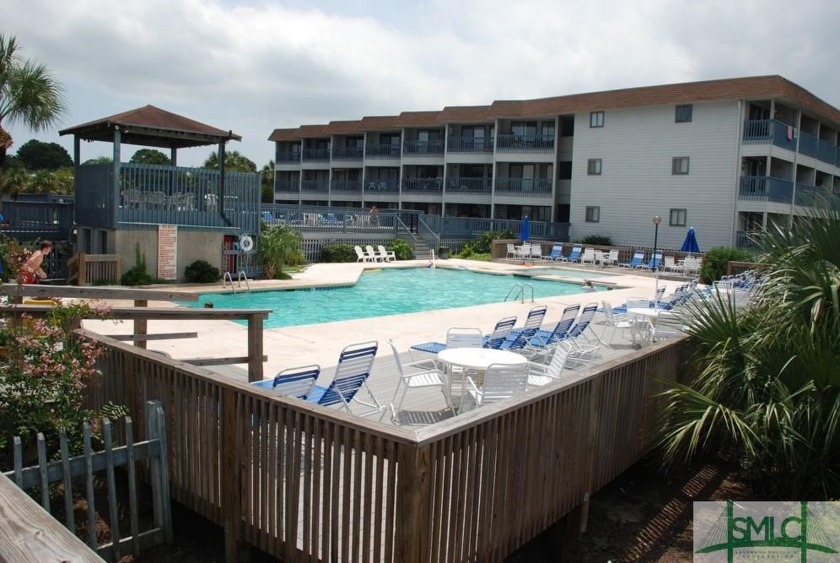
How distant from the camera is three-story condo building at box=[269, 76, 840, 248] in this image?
3678 centimetres

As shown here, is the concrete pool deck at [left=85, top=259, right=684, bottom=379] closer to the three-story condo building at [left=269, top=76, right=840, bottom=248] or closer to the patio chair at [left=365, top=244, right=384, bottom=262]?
the patio chair at [left=365, top=244, right=384, bottom=262]

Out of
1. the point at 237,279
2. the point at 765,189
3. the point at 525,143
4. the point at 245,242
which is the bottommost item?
the point at 237,279

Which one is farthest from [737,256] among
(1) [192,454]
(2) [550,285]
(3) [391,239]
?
(1) [192,454]

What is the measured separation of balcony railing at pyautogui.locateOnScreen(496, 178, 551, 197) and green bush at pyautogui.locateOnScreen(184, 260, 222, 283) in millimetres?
29634

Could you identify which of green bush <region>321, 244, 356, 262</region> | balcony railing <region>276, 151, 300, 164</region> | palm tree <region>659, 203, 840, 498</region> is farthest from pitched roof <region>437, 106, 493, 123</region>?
palm tree <region>659, 203, 840, 498</region>

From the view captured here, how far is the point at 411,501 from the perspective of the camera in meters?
3.79

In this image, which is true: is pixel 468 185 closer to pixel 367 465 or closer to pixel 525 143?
pixel 525 143

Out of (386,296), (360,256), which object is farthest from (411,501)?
(360,256)

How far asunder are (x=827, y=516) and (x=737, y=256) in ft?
80.3

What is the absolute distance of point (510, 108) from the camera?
4794 centimetres

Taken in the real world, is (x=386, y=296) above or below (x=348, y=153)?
below

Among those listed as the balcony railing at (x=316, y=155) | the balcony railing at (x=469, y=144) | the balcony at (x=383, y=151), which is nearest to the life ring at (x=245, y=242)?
the balcony railing at (x=469, y=144)

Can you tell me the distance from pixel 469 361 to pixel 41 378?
14.5ft

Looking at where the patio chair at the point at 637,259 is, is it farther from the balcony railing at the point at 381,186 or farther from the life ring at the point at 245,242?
the balcony railing at the point at 381,186
